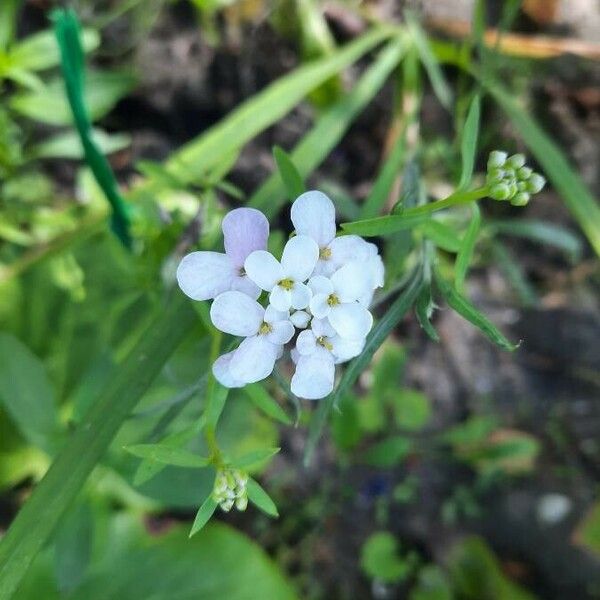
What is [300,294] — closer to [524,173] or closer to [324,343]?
[324,343]

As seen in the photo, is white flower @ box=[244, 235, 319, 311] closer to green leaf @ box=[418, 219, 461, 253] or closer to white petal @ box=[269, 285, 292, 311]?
white petal @ box=[269, 285, 292, 311]

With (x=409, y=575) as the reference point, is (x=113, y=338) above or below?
above

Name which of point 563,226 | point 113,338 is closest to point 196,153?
point 113,338

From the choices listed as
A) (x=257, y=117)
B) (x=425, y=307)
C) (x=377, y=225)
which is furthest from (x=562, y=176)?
(x=377, y=225)

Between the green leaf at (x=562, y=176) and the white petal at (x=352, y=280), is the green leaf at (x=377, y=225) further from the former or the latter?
the green leaf at (x=562, y=176)

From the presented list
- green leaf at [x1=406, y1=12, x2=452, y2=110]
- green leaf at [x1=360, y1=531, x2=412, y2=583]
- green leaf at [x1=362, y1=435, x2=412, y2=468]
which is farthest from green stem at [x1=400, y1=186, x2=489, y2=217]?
green leaf at [x1=360, y1=531, x2=412, y2=583]

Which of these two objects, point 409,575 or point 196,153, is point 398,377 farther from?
point 196,153
